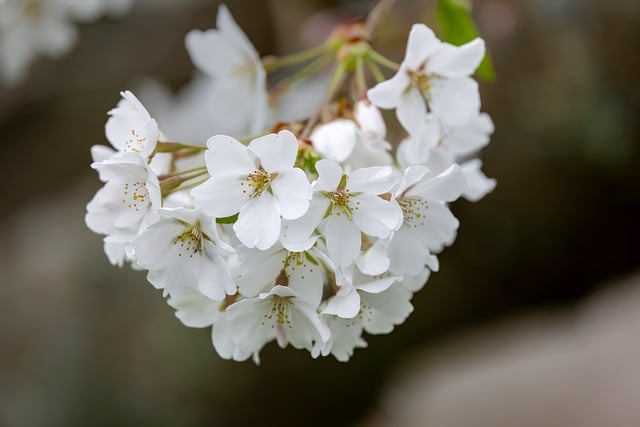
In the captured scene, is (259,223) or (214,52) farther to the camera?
(214,52)

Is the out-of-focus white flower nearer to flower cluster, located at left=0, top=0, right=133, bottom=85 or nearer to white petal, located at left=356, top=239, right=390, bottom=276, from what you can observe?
flower cluster, located at left=0, top=0, right=133, bottom=85

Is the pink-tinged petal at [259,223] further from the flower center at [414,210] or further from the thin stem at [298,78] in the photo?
the thin stem at [298,78]

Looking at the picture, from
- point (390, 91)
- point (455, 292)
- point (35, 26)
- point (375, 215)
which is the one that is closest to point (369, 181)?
point (375, 215)

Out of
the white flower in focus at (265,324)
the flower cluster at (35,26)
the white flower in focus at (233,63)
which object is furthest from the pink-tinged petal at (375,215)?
the flower cluster at (35,26)

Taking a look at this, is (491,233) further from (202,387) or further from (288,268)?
(288,268)

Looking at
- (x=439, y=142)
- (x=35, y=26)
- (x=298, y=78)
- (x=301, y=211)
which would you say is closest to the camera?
(x=301, y=211)

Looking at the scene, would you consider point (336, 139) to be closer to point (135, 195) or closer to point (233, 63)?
point (135, 195)

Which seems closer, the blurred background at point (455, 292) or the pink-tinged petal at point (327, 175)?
the pink-tinged petal at point (327, 175)
